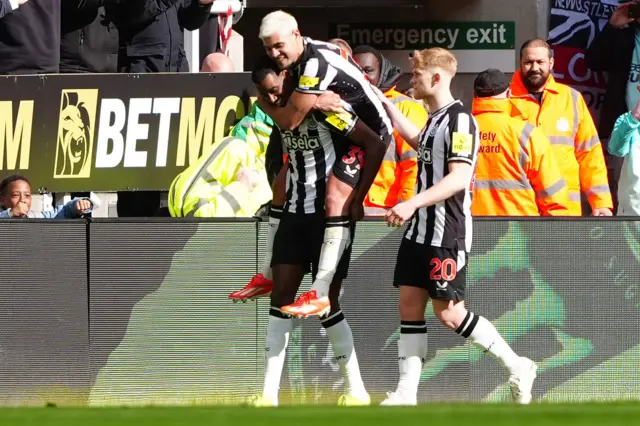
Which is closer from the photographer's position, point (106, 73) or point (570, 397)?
point (570, 397)

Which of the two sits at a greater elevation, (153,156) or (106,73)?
(106,73)

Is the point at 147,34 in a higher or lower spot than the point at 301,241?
higher

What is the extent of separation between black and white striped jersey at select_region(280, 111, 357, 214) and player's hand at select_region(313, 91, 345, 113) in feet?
0.53

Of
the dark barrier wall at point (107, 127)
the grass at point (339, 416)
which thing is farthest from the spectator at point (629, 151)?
the grass at point (339, 416)

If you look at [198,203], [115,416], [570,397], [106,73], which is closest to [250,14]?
[106,73]

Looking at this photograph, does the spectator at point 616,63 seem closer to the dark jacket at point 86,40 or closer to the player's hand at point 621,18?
the player's hand at point 621,18

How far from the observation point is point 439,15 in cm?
1512

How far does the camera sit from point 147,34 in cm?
1044

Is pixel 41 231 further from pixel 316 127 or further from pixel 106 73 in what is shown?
pixel 316 127

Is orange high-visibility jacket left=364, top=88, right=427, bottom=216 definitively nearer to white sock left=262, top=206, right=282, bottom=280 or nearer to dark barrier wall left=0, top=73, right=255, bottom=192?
dark barrier wall left=0, top=73, right=255, bottom=192

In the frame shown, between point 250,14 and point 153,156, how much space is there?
6.24 meters

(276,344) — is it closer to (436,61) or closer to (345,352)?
(345,352)

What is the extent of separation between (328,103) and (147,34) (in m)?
3.20

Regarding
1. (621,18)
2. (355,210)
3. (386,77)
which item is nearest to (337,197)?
(355,210)
